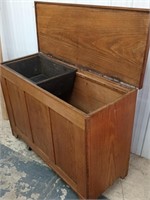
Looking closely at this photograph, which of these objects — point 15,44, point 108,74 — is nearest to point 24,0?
point 15,44

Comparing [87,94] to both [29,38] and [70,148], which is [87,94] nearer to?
[70,148]

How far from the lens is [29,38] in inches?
73.8

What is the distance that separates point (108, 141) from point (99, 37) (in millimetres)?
548

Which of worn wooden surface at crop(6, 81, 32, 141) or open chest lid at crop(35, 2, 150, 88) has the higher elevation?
open chest lid at crop(35, 2, 150, 88)

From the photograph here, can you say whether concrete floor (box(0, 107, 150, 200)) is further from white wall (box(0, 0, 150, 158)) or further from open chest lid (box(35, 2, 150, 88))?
open chest lid (box(35, 2, 150, 88))

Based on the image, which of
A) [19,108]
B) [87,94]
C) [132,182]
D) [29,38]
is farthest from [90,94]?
[29,38]

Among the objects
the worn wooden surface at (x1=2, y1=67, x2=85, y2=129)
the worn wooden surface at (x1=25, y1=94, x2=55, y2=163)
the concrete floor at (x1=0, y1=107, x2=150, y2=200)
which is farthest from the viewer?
the concrete floor at (x1=0, y1=107, x2=150, y2=200)

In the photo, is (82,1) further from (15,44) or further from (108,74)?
(15,44)

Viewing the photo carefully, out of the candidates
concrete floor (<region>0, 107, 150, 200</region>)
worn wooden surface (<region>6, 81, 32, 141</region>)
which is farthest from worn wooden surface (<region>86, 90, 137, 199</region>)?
worn wooden surface (<region>6, 81, 32, 141</region>)

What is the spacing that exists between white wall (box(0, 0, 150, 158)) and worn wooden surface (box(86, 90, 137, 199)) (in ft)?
0.91

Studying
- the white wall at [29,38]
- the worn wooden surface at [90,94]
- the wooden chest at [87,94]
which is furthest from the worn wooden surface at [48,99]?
the white wall at [29,38]

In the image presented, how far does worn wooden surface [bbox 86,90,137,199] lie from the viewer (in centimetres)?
97

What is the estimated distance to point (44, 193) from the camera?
1338mm

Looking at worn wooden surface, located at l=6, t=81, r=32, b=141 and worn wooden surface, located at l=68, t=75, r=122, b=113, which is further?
worn wooden surface, located at l=6, t=81, r=32, b=141
